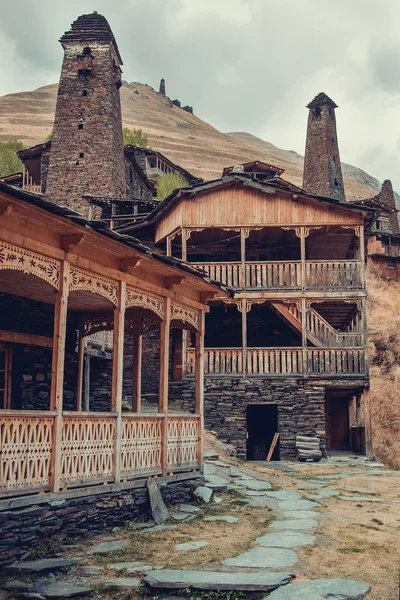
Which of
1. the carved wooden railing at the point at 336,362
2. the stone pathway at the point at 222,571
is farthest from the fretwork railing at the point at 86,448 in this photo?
the carved wooden railing at the point at 336,362

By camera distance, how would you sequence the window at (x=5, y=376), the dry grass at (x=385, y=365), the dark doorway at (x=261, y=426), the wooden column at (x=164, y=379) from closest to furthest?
the wooden column at (x=164, y=379) < the window at (x=5, y=376) < the dark doorway at (x=261, y=426) < the dry grass at (x=385, y=365)

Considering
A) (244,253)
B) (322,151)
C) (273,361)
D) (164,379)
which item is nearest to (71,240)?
(164,379)

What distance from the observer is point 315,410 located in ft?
66.5

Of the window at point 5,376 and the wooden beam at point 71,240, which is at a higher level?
the wooden beam at point 71,240

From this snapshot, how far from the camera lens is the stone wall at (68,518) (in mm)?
7402

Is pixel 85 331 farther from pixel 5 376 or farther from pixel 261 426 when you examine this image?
pixel 261 426

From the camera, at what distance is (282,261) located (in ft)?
70.2

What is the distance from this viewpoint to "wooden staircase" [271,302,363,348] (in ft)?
68.4

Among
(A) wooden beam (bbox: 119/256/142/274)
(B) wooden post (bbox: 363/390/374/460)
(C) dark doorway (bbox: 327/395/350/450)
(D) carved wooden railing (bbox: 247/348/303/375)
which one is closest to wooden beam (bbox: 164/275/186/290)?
(A) wooden beam (bbox: 119/256/142/274)

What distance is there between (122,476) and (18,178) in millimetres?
32682

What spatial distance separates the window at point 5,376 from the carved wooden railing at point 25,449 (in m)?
3.53

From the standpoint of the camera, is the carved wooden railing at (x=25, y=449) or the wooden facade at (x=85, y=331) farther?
the wooden facade at (x=85, y=331)

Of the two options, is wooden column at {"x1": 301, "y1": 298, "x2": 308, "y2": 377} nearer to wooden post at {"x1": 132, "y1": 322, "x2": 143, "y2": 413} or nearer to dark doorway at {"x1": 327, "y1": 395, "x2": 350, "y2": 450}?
dark doorway at {"x1": 327, "y1": 395, "x2": 350, "y2": 450}

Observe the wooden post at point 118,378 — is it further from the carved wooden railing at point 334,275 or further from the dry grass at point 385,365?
the dry grass at point 385,365
